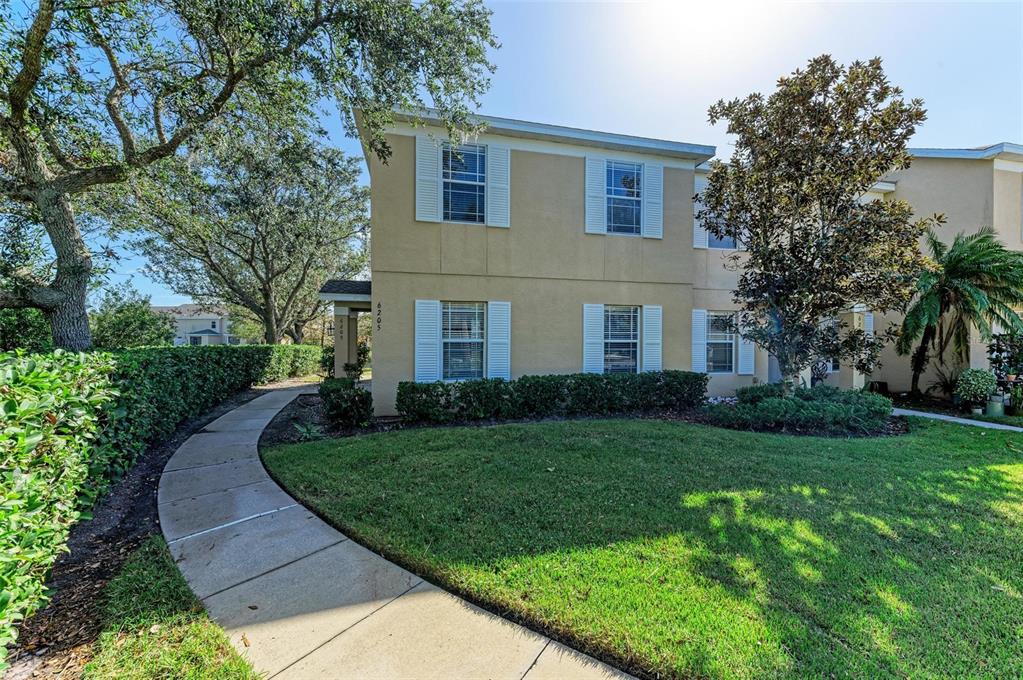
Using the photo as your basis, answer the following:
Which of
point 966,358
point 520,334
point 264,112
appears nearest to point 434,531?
point 520,334

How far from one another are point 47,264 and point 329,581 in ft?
33.6

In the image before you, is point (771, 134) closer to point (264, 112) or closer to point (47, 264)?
point (264, 112)

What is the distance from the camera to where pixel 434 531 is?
11.8ft

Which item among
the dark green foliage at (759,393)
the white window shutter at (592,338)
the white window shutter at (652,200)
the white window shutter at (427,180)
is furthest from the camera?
the white window shutter at (652,200)

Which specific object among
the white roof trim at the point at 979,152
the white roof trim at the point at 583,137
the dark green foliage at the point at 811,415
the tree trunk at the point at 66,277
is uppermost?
the white roof trim at the point at 979,152

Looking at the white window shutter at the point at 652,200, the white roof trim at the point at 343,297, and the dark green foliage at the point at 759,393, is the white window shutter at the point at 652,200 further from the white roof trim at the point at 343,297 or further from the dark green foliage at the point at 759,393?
the white roof trim at the point at 343,297

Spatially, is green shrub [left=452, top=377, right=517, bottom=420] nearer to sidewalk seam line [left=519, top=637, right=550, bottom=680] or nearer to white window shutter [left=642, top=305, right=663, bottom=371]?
white window shutter [left=642, top=305, right=663, bottom=371]

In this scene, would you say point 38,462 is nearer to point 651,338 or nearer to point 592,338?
point 592,338

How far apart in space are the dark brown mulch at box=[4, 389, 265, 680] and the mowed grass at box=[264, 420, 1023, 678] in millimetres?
1354

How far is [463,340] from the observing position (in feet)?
28.7

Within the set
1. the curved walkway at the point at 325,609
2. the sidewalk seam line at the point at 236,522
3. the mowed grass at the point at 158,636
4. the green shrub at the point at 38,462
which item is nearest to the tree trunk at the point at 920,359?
the curved walkway at the point at 325,609

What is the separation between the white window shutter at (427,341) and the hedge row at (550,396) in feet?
1.56

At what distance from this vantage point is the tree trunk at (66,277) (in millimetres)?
5914

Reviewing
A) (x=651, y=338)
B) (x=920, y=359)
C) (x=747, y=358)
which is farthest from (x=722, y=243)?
(x=920, y=359)
